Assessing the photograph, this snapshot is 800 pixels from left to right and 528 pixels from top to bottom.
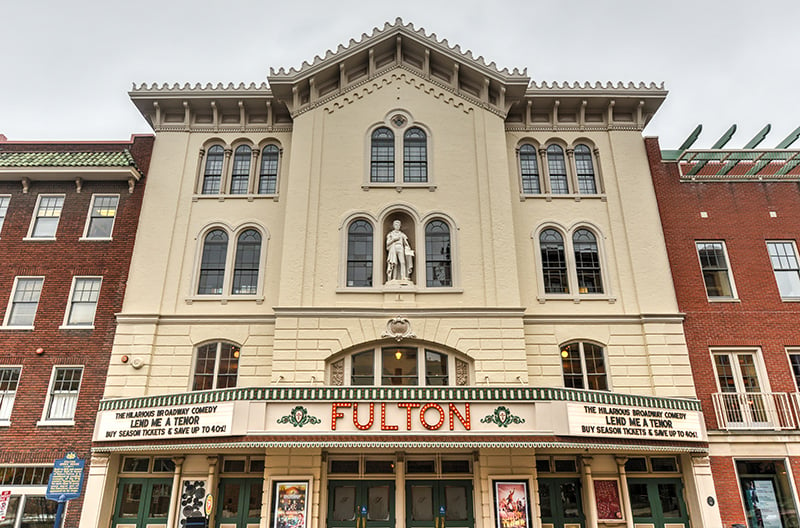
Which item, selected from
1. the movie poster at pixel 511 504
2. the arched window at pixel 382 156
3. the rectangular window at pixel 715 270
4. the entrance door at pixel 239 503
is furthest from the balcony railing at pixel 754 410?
the entrance door at pixel 239 503

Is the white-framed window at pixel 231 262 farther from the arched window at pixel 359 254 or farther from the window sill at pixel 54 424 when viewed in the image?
the window sill at pixel 54 424

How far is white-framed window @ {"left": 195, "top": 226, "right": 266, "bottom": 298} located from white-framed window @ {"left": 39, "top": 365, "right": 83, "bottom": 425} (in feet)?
16.4

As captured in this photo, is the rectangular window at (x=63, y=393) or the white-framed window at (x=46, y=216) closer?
the rectangular window at (x=63, y=393)

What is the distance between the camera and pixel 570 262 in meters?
18.6

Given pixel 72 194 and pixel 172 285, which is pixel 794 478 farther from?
pixel 72 194

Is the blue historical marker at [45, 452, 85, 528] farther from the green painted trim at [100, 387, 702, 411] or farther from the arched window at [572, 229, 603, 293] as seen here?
the arched window at [572, 229, 603, 293]

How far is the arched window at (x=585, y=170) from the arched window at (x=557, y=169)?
55 cm

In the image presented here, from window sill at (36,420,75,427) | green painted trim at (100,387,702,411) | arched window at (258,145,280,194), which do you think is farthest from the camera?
arched window at (258,145,280,194)

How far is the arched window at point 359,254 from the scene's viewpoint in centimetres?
1784

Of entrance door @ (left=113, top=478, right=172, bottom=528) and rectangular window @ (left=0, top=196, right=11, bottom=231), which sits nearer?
entrance door @ (left=113, top=478, right=172, bottom=528)

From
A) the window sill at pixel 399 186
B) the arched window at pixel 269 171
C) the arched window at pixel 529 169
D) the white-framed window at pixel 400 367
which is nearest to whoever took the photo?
the white-framed window at pixel 400 367

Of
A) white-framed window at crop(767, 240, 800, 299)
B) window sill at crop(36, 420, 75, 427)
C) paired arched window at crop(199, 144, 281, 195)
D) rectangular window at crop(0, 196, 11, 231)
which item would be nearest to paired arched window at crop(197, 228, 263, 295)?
paired arched window at crop(199, 144, 281, 195)

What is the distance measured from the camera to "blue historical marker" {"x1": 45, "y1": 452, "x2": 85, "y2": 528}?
14.5m

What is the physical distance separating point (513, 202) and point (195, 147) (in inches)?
511
